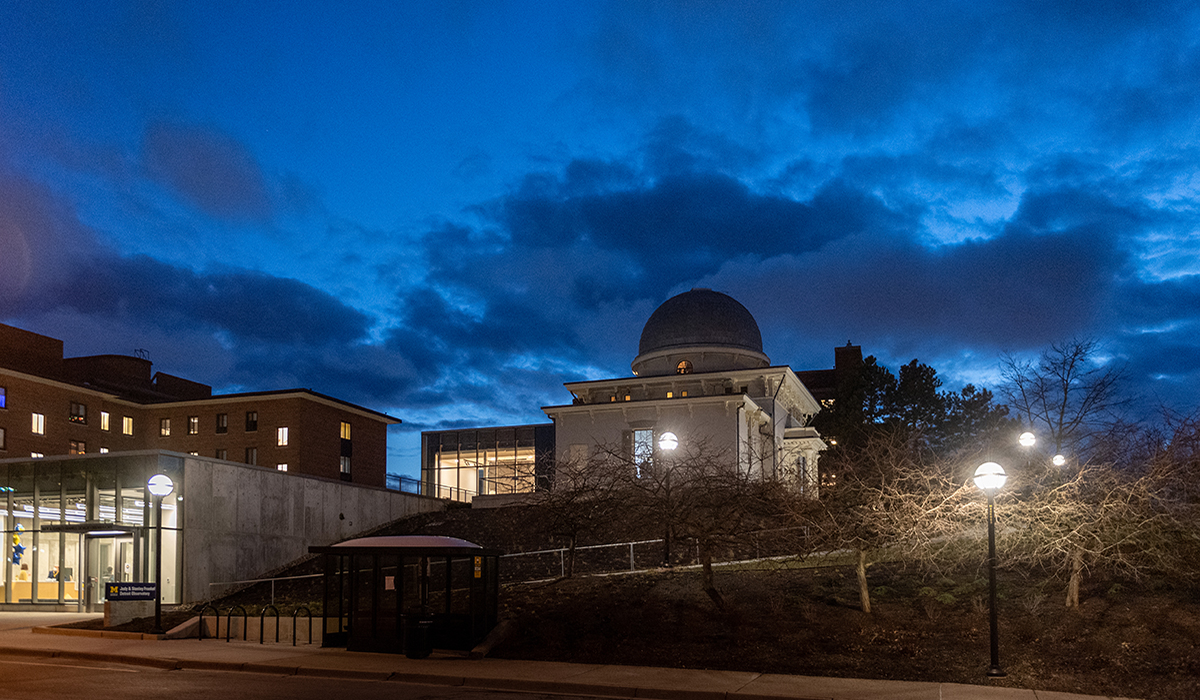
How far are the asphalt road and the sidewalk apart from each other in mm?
623

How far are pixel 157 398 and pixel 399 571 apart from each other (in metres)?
57.8

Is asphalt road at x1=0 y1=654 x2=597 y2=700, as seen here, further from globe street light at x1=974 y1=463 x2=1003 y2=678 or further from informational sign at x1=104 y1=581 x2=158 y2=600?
globe street light at x1=974 y1=463 x2=1003 y2=678

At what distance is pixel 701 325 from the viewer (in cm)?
5888

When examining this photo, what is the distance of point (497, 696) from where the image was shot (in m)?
14.7

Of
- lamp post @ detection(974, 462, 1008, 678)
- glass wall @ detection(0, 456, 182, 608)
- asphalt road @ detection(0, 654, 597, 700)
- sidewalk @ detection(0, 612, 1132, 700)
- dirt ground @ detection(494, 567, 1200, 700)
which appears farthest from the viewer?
glass wall @ detection(0, 456, 182, 608)

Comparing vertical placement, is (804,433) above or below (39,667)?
above

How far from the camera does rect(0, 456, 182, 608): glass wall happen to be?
105 ft

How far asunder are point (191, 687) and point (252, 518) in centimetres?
2284

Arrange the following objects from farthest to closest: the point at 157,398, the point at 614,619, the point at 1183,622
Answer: the point at 157,398
the point at 614,619
the point at 1183,622

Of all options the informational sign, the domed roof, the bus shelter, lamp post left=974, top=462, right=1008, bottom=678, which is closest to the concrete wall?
the informational sign

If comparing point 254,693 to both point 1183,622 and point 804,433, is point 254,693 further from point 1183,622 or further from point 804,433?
point 804,433

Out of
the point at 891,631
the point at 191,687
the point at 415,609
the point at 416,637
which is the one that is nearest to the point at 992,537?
the point at 891,631

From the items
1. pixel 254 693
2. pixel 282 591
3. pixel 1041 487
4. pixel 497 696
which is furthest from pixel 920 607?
pixel 282 591

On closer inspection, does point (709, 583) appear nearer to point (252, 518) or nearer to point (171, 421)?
point (252, 518)
